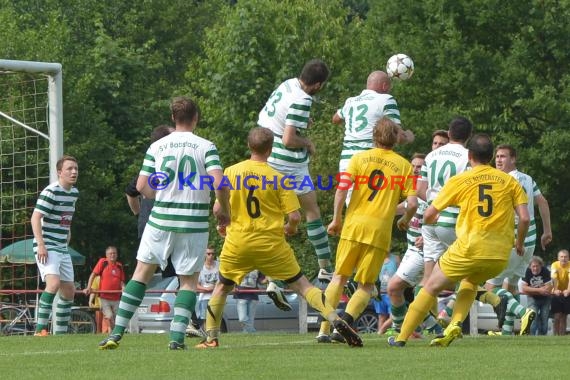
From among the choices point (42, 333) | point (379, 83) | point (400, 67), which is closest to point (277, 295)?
point (379, 83)

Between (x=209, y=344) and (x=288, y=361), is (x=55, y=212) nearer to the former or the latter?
(x=209, y=344)

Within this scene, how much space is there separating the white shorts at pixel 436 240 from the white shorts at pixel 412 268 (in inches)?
4.0

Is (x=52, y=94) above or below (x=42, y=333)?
above

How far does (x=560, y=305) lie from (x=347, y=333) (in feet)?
45.0

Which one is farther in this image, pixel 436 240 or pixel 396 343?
pixel 436 240

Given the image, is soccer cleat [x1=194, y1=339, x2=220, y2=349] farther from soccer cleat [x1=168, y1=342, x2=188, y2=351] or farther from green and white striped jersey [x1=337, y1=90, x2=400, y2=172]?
green and white striped jersey [x1=337, y1=90, x2=400, y2=172]

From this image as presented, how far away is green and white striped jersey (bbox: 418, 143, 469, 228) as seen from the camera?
15.0m

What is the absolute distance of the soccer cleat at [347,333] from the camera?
12797 millimetres

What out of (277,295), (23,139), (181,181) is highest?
(23,139)

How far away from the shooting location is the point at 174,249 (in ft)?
42.2

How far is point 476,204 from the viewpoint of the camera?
41.9 ft

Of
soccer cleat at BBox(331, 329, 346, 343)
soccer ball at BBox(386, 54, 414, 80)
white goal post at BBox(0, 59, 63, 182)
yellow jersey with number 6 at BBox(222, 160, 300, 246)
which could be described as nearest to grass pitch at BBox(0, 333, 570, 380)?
soccer cleat at BBox(331, 329, 346, 343)

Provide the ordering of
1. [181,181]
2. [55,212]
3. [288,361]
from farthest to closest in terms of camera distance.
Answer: [55,212], [181,181], [288,361]

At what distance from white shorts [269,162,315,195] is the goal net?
578cm
